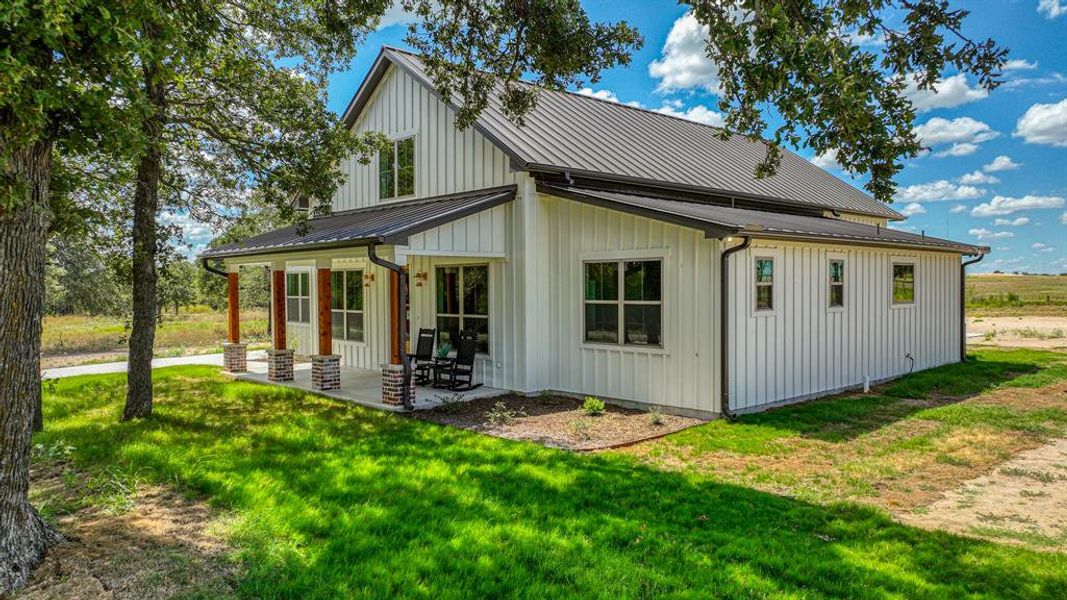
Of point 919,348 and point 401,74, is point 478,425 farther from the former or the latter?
point 919,348

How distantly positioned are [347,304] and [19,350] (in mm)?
10623

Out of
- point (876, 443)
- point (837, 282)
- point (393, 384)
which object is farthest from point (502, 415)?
point (837, 282)

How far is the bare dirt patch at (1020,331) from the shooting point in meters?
19.4

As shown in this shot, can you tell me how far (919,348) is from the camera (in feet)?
44.1

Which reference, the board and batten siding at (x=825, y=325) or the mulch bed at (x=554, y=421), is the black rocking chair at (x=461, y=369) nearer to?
the mulch bed at (x=554, y=421)

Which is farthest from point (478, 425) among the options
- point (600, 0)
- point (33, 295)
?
point (600, 0)

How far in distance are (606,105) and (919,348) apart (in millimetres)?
9466

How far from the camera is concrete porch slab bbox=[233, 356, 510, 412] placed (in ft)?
32.9

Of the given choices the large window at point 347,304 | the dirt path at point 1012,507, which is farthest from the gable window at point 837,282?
the large window at point 347,304

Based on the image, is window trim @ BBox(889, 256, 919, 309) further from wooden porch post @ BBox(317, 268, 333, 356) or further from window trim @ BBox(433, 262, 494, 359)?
wooden porch post @ BBox(317, 268, 333, 356)

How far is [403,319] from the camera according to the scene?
30.5 ft

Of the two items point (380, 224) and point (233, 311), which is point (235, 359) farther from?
point (380, 224)

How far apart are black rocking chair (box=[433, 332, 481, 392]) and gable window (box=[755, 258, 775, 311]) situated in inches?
190

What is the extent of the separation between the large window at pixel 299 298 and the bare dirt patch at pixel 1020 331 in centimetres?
2009
